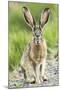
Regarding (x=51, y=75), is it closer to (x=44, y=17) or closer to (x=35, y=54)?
(x=35, y=54)

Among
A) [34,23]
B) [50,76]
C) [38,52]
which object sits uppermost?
[34,23]

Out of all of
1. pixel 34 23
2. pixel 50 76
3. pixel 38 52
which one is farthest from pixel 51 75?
pixel 34 23

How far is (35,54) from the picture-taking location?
33.9 inches

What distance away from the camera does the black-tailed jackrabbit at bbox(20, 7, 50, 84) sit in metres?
0.85

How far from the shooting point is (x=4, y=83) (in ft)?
2.71

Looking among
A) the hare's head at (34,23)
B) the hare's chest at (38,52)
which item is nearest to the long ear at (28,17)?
the hare's head at (34,23)

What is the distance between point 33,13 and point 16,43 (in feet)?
0.50

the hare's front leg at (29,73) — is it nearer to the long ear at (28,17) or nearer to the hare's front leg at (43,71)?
the hare's front leg at (43,71)

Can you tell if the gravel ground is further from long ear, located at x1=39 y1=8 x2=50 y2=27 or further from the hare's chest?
long ear, located at x1=39 y1=8 x2=50 y2=27

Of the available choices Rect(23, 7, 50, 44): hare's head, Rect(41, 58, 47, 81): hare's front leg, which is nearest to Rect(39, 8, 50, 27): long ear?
Rect(23, 7, 50, 44): hare's head

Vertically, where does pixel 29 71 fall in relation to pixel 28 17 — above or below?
below

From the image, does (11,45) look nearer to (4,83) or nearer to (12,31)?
(12,31)

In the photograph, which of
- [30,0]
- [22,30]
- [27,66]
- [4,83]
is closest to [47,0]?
[30,0]

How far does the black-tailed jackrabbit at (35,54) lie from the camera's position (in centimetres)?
85
